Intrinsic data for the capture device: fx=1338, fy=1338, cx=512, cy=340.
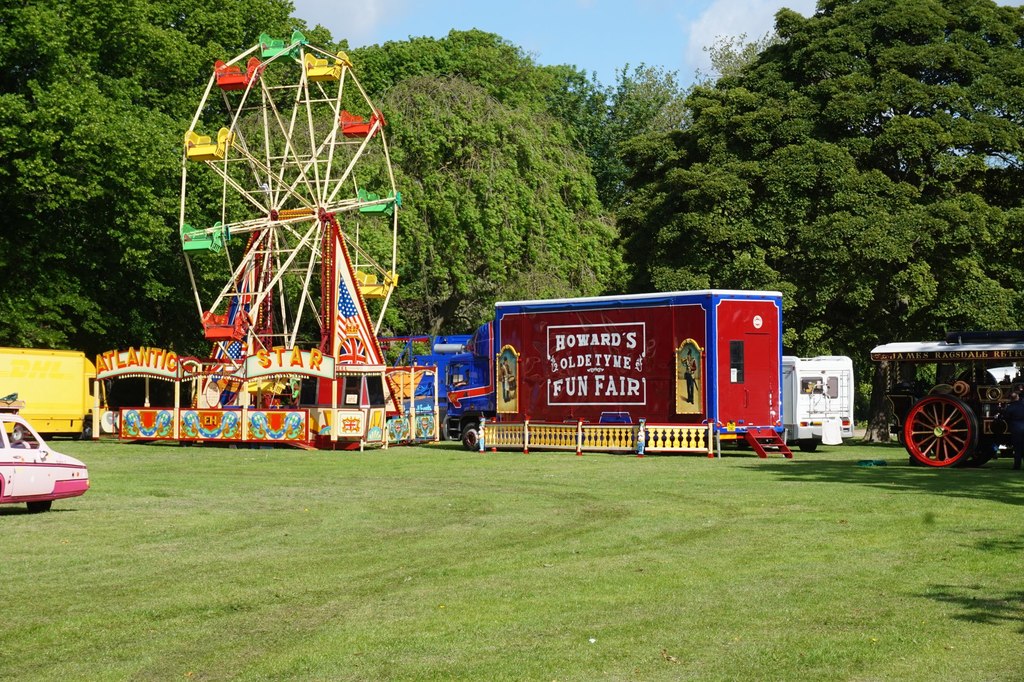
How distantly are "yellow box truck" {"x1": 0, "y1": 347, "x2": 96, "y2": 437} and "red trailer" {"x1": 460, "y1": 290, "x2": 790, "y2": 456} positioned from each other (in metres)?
15.9

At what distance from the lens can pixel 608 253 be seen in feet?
190

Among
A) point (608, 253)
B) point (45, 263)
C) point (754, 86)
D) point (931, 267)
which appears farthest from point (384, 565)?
point (608, 253)

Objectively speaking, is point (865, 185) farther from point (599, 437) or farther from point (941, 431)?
point (941, 431)

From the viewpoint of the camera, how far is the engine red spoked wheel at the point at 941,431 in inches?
1005

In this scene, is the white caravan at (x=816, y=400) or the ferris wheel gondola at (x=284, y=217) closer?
the white caravan at (x=816, y=400)

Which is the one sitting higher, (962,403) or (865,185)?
(865,185)

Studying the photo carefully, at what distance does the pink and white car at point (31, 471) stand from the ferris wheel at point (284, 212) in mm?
21236

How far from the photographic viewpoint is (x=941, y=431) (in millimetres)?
25891

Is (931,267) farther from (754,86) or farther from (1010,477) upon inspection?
(1010,477)

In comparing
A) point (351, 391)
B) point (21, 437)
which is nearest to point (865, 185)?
point (351, 391)

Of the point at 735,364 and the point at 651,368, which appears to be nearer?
the point at 735,364

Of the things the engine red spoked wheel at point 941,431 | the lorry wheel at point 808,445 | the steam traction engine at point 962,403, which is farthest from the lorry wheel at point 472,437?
the engine red spoked wheel at point 941,431

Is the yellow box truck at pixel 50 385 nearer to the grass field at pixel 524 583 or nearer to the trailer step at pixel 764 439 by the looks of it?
the grass field at pixel 524 583

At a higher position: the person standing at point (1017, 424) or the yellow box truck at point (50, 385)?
the yellow box truck at point (50, 385)
